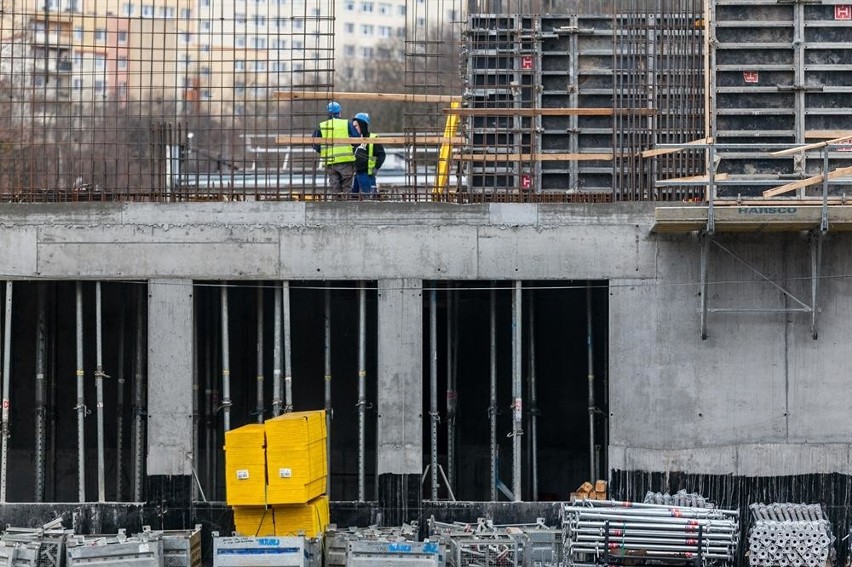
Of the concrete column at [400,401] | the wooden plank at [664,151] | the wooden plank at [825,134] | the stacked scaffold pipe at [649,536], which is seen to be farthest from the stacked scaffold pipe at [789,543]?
the wooden plank at [825,134]

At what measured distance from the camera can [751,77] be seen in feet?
67.5

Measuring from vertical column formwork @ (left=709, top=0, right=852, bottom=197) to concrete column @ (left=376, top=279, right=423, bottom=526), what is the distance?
5.01 m

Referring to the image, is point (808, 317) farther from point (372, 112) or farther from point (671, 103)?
point (372, 112)

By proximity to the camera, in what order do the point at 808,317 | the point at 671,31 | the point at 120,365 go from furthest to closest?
the point at 120,365
the point at 671,31
the point at 808,317

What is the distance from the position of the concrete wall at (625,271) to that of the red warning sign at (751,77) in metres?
2.34

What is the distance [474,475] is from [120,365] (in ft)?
21.2

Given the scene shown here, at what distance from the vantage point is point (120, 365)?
23219mm

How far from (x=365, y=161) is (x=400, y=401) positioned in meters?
4.07

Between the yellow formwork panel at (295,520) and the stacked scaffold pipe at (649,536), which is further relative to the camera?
the yellow formwork panel at (295,520)

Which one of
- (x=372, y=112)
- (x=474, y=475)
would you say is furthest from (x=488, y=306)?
(x=372, y=112)

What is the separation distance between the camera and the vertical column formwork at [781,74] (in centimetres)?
2050

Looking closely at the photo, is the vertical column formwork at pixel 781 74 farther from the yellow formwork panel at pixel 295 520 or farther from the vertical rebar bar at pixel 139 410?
the vertical rebar bar at pixel 139 410

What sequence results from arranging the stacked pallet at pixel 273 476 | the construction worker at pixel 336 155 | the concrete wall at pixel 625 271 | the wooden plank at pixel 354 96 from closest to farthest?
the stacked pallet at pixel 273 476 → the concrete wall at pixel 625 271 → the wooden plank at pixel 354 96 → the construction worker at pixel 336 155

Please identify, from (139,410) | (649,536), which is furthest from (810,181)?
(139,410)
